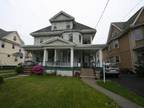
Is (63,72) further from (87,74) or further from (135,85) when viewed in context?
(135,85)

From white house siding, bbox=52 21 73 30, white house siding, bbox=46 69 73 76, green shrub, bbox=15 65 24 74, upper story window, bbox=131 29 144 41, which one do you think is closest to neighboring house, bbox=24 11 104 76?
white house siding, bbox=52 21 73 30

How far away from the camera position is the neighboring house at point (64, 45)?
1795cm

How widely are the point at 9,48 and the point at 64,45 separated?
20219 mm

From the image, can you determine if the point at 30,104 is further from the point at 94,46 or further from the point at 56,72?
the point at 94,46

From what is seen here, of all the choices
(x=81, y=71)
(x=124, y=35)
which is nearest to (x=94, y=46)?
(x=81, y=71)

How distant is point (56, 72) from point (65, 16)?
1122cm

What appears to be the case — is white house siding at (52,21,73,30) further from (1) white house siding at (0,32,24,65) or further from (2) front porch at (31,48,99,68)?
(1) white house siding at (0,32,24,65)

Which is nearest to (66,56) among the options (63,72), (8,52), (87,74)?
(63,72)

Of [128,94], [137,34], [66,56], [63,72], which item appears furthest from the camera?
[66,56]

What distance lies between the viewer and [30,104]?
521cm

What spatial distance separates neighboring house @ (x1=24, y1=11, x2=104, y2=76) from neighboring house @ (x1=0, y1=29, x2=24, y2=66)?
35.1 ft

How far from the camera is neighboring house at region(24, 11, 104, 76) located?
17953 mm

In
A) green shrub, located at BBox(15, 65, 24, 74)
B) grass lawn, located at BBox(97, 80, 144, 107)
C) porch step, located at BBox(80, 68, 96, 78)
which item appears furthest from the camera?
green shrub, located at BBox(15, 65, 24, 74)

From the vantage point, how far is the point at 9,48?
1217 inches
